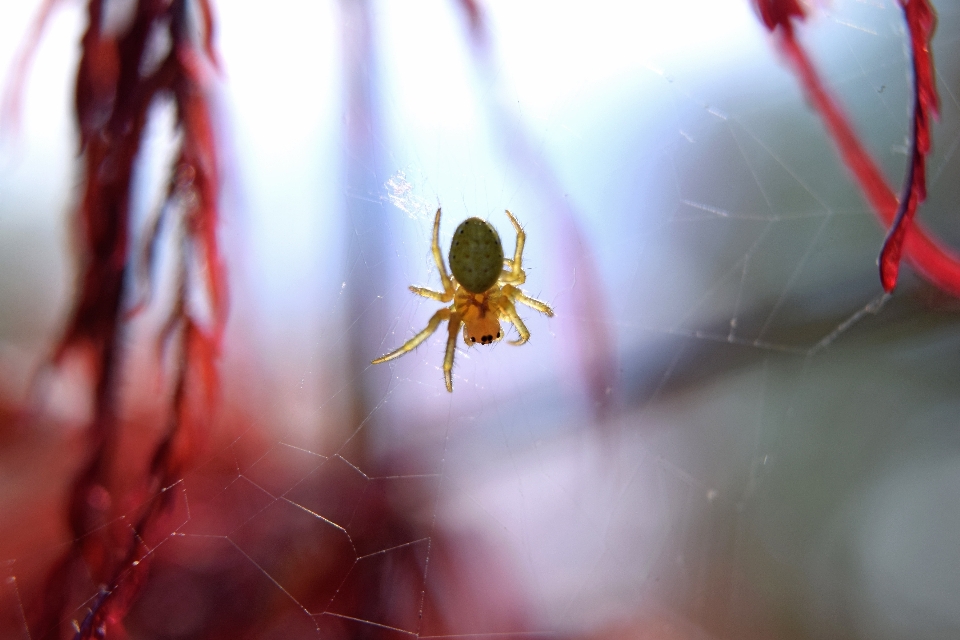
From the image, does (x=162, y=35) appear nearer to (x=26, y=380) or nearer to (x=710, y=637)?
(x=26, y=380)

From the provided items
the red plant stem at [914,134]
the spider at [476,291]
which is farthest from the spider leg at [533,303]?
the red plant stem at [914,134]

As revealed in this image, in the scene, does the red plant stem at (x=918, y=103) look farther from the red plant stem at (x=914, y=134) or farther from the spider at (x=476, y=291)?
the spider at (x=476, y=291)

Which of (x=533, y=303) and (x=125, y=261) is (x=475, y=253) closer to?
(x=533, y=303)

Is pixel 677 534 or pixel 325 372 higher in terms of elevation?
pixel 325 372

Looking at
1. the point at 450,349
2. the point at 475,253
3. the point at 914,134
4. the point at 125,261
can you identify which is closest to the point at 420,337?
the point at 450,349

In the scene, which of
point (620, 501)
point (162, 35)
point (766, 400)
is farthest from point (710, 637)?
point (162, 35)

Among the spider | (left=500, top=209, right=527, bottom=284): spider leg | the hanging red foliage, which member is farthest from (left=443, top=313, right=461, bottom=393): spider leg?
the hanging red foliage

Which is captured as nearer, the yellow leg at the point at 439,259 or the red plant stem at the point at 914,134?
the red plant stem at the point at 914,134
